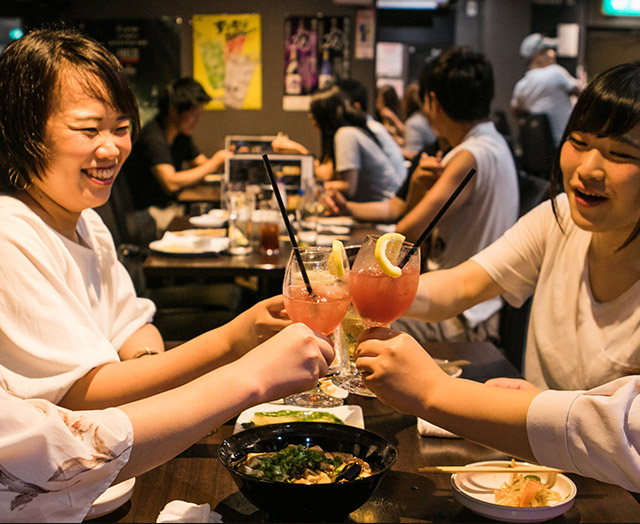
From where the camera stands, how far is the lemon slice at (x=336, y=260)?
1424 millimetres

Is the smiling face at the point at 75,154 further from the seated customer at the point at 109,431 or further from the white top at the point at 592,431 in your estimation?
the white top at the point at 592,431

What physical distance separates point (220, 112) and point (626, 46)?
21.8ft

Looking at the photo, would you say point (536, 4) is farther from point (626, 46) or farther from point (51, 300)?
point (51, 300)

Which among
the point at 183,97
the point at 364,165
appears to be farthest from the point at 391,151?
the point at 183,97

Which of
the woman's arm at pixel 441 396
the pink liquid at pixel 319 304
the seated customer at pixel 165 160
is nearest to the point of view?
the woman's arm at pixel 441 396

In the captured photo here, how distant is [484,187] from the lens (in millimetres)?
3207

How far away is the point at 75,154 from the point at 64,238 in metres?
0.20

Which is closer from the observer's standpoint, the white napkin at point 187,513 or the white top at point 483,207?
the white napkin at point 187,513

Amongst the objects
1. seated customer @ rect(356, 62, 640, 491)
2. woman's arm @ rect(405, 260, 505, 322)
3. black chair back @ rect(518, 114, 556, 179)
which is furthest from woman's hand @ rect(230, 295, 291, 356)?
black chair back @ rect(518, 114, 556, 179)

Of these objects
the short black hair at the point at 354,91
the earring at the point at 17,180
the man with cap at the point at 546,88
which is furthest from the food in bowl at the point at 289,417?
the man with cap at the point at 546,88

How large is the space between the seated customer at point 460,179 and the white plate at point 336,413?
5.15 feet

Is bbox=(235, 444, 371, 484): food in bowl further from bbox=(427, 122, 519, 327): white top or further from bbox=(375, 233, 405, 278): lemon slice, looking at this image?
bbox=(427, 122, 519, 327): white top

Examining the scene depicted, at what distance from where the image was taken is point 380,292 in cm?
146

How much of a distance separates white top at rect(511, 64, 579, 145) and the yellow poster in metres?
3.57
